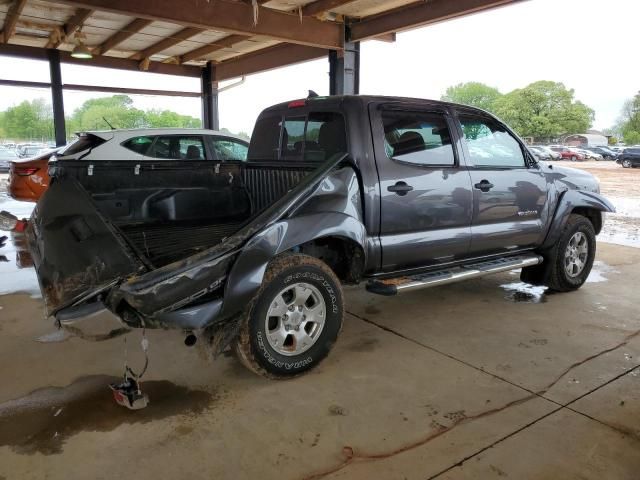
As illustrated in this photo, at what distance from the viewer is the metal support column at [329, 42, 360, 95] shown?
30.8 feet

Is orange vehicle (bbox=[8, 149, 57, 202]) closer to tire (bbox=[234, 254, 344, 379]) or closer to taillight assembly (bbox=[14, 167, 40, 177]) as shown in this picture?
taillight assembly (bbox=[14, 167, 40, 177])

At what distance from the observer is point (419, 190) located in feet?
12.6

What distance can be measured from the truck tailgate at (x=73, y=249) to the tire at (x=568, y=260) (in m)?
A: 4.02

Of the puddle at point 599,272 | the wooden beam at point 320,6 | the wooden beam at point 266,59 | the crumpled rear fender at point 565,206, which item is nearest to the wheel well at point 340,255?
the crumpled rear fender at point 565,206

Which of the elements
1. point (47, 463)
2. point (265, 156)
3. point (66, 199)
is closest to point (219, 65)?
point (265, 156)

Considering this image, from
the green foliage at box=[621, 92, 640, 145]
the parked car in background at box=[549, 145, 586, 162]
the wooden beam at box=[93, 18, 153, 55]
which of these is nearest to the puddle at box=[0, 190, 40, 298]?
the wooden beam at box=[93, 18, 153, 55]

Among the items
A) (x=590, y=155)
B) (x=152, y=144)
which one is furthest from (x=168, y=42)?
(x=590, y=155)

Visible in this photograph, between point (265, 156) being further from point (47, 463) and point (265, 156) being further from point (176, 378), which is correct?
point (47, 463)

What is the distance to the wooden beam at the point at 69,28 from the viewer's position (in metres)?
9.10

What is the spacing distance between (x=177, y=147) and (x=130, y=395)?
5313mm

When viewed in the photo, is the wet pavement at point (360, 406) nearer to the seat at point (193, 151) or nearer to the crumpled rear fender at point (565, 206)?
the crumpled rear fender at point (565, 206)

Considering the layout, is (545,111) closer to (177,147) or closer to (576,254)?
(177,147)

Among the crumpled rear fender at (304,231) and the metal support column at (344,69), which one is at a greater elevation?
the metal support column at (344,69)

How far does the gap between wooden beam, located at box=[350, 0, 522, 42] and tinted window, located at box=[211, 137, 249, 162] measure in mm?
3220
